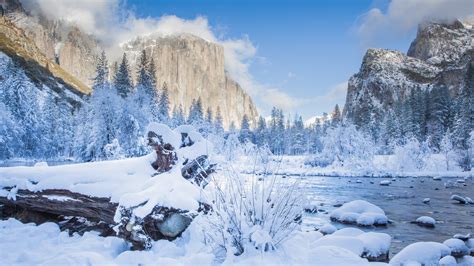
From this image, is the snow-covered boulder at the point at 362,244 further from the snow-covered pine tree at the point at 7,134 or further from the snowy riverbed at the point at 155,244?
the snow-covered pine tree at the point at 7,134

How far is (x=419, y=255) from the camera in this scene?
527 centimetres

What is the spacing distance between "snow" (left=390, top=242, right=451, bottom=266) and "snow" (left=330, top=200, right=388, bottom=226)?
11.7ft

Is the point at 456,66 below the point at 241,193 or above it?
above

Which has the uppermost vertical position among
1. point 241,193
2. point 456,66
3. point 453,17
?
point 453,17

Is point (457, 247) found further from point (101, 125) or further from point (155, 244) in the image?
point (101, 125)

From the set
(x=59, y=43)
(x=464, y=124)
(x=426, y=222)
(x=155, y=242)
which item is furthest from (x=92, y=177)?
(x=59, y=43)

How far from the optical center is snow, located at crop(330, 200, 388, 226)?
9.19 meters

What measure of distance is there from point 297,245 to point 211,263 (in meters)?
1.11

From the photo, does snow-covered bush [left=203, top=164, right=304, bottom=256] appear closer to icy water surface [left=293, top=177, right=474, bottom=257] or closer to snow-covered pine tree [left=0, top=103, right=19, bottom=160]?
icy water surface [left=293, top=177, right=474, bottom=257]

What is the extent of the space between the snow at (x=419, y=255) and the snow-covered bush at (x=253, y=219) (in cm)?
234

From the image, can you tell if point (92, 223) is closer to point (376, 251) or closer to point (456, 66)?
point (376, 251)

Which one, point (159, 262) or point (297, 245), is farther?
point (297, 245)

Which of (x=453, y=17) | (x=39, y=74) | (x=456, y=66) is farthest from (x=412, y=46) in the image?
(x=39, y=74)

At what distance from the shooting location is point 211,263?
351 cm
